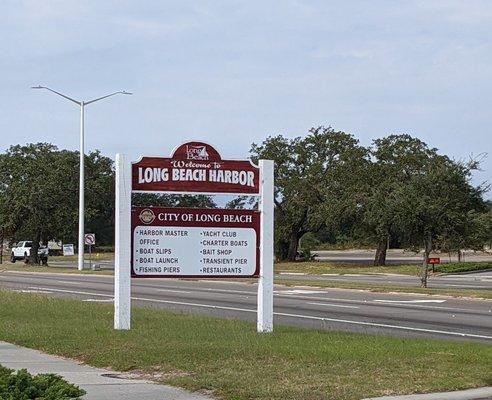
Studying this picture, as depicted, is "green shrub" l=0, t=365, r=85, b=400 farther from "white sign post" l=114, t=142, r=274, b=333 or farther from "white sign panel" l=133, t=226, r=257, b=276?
"white sign panel" l=133, t=226, r=257, b=276

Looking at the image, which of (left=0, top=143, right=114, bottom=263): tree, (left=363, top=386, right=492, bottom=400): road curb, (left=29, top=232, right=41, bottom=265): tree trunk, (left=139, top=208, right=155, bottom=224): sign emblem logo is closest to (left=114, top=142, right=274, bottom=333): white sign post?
(left=139, top=208, right=155, bottom=224): sign emblem logo

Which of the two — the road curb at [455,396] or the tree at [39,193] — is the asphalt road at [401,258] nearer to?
the tree at [39,193]

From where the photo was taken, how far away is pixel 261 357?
11.7m

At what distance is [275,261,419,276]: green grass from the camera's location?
51.2 m

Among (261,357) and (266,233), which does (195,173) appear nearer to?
(266,233)

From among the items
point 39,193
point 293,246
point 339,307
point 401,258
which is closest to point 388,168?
point 293,246

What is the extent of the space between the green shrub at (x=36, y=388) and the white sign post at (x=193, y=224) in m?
6.82

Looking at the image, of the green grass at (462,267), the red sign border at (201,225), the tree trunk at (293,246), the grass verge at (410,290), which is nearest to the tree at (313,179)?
the tree trunk at (293,246)

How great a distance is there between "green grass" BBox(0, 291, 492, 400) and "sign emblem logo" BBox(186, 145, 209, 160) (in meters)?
3.05

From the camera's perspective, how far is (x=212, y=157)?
15859 millimetres

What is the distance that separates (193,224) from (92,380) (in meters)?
5.86

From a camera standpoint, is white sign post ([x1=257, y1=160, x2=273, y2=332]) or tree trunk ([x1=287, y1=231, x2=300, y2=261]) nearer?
white sign post ([x1=257, y1=160, x2=273, y2=332])

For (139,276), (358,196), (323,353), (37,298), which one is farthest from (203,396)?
(358,196)

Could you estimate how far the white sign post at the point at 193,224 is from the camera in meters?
15.4
